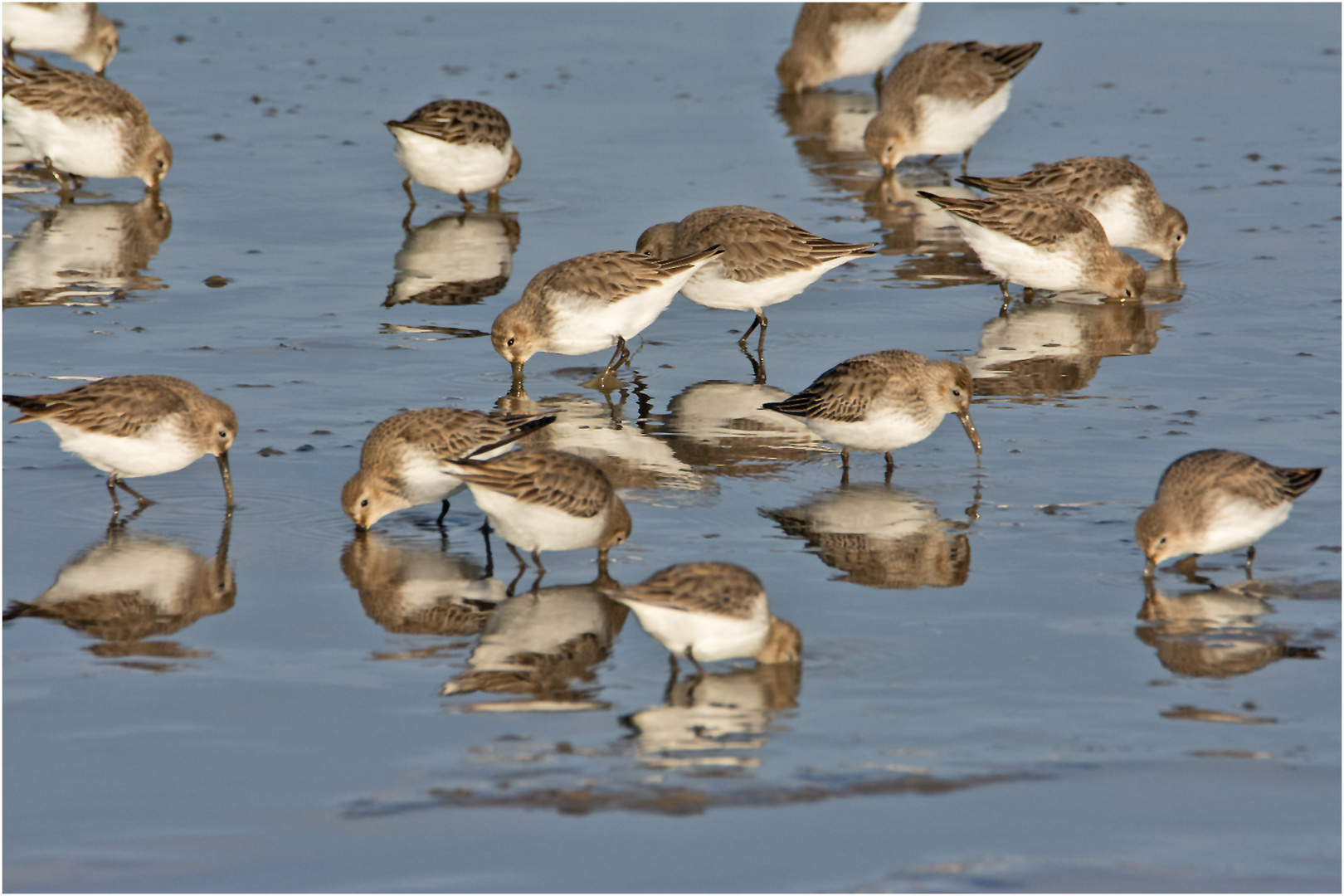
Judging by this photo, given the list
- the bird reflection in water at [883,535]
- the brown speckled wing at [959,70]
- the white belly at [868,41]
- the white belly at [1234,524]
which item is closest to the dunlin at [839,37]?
the white belly at [868,41]

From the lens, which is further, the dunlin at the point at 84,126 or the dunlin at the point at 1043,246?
the dunlin at the point at 84,126

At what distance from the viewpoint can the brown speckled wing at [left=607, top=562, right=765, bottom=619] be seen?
279 inches

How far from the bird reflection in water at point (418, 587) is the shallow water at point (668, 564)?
34mm

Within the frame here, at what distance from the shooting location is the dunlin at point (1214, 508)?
27.1 feet

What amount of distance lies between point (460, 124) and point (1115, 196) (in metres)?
6.63

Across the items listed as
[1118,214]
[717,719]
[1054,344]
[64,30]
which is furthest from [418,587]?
[64,30]

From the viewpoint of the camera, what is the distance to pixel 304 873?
5977mm

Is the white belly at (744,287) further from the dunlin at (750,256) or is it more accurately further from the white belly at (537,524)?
the white belly at (537,524)

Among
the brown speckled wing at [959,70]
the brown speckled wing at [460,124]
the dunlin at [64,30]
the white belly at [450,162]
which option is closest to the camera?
the brown speckled wing at [460,124]

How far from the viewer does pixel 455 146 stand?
1616 centimetres

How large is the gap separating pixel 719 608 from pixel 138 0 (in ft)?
73.9

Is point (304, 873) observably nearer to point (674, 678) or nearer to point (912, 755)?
point (674, 678)

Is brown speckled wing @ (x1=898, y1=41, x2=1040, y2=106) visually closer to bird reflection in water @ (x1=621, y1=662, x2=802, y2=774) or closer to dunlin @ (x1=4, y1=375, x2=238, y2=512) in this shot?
dunlin @ (x1=4, y1=375, x2=238, y2=512)

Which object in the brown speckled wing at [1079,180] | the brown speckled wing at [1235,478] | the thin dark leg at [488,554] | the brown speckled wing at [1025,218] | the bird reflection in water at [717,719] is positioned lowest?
the bird reflection in water at [717,719]
